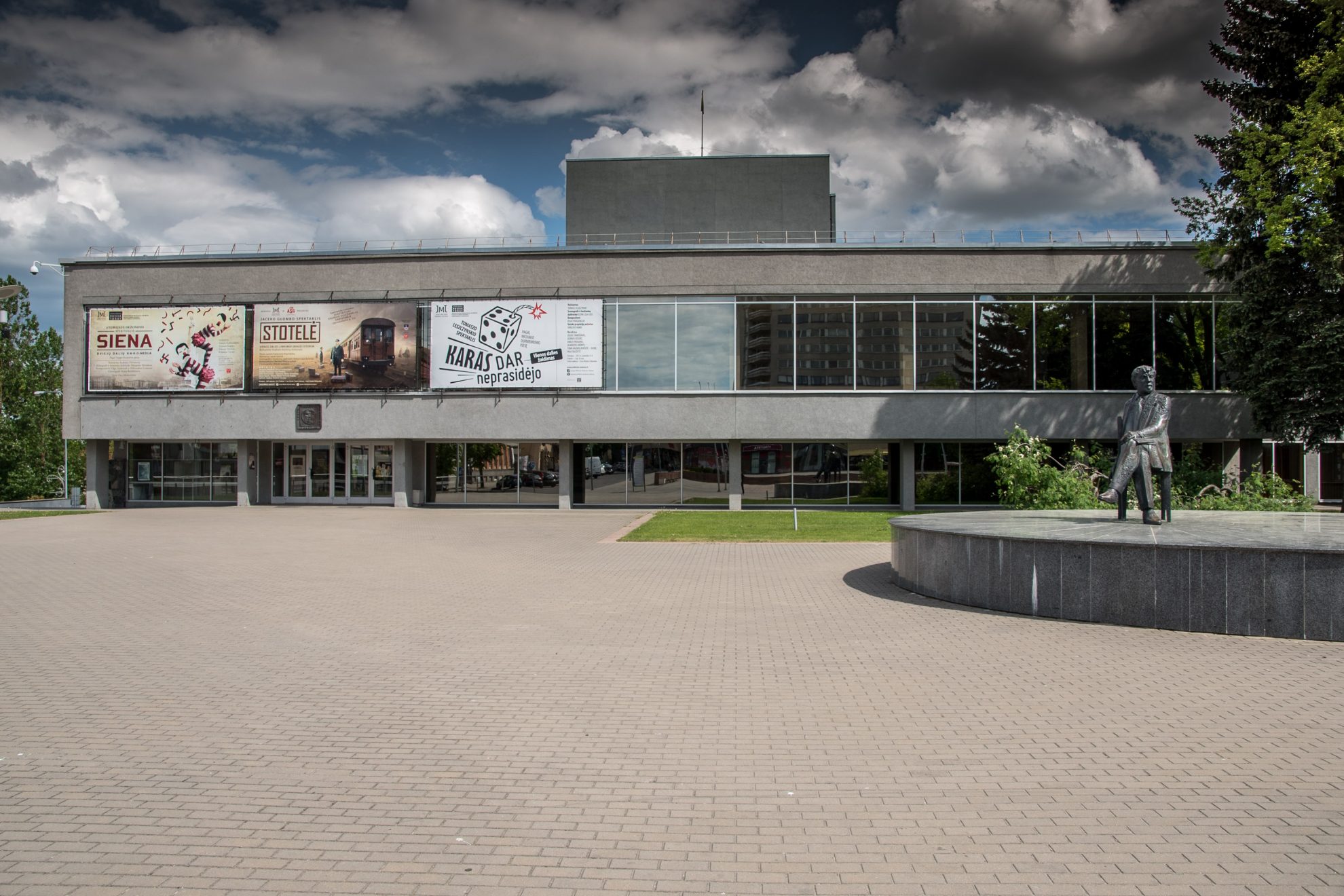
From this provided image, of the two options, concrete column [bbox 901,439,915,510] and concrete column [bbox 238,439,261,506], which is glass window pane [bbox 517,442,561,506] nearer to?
concrete column [bbox 238,439,261,506]

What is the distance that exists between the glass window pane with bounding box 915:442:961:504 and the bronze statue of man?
17.6 m

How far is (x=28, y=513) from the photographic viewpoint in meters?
29.2

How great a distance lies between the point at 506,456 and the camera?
32.2 m

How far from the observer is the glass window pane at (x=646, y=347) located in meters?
30.2

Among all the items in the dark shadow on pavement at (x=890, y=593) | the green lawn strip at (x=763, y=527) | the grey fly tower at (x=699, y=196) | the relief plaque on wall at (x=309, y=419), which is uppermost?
the grey fly tower at (x=699, y=196)

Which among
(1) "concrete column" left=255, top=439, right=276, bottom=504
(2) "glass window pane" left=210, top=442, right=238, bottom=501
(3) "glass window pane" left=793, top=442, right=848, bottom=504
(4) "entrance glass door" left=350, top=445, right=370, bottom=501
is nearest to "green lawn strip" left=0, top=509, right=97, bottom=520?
(2) "glass window pane" left=210, top=442, right=238, bottom=501

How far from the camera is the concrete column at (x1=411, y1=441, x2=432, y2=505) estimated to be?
32312 mm

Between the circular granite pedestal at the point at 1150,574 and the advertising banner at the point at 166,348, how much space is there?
A: 28.1 meters

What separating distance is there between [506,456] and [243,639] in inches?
913

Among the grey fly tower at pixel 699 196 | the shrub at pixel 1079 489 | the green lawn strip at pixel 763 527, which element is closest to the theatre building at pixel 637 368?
the green lawn strip at pixel 763 527

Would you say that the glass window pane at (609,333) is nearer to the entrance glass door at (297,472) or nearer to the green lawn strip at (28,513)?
the entrance glass door at (297,472)

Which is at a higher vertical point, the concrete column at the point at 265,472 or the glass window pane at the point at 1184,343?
the glass window pane at the point at 1184,343

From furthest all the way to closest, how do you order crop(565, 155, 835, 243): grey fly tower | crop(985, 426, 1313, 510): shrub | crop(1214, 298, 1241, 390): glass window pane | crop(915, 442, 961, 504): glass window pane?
crop(565, 155, 835, 243): grey fly tower
crop(915, 442, 961, 504): glass window pane
crop(1214, 298, 1241, 390): glass window pane
crop(985, 426, 1313, 510): shrub

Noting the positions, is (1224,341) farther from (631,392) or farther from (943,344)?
(631,392)
